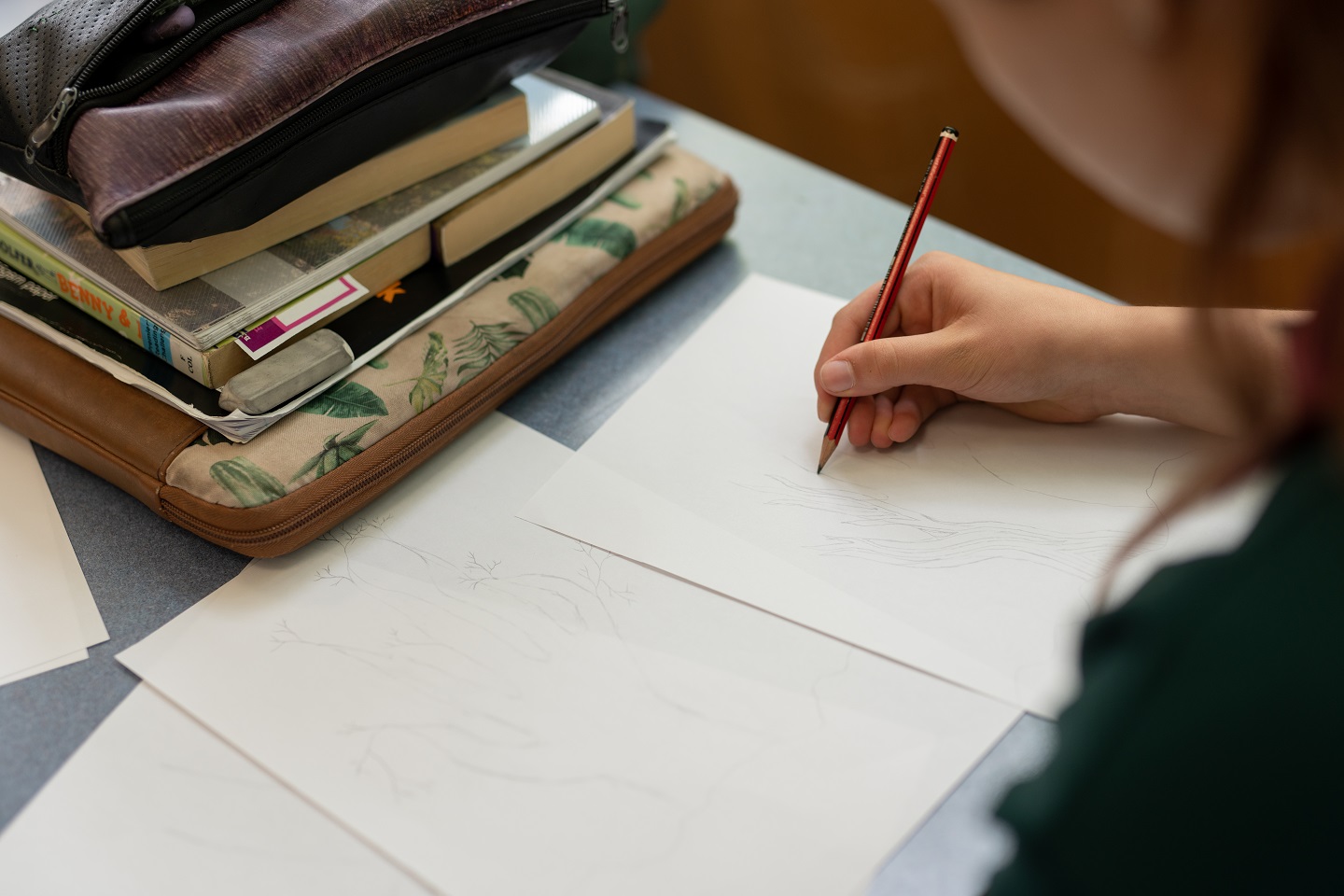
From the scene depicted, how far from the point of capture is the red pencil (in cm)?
65

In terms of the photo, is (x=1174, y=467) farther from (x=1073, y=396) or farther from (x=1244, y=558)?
(x=1244, y=558)

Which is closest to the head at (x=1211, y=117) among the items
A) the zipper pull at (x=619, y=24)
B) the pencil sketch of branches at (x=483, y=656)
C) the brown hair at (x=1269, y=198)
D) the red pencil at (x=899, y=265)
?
the brown hair at (x=1269, y=198)

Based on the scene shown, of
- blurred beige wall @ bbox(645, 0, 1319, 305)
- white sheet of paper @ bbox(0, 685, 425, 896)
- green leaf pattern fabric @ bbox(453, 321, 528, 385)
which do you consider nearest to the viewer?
white sheet of paper @ bbox(0, 685, 425, 896)

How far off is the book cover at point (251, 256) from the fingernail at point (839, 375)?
286 millimetres

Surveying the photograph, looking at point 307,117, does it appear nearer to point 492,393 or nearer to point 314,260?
point 314,260

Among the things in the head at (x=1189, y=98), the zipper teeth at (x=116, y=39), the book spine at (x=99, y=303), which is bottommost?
the book spine at (x=99, y=303)

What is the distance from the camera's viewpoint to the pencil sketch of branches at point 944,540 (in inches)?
23.6

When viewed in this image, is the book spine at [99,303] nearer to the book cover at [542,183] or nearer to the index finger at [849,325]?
the book cover at [542,183]

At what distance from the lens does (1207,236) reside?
351 millimetres

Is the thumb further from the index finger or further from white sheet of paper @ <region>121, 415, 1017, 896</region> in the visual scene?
white sheet of paper @ <region>121, 415, 1017, 896</region>

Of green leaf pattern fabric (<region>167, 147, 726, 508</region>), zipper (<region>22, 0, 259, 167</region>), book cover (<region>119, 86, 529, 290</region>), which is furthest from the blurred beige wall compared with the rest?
zipper (<region>22, 0, 259, 167</region>)

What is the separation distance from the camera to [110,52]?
57cm

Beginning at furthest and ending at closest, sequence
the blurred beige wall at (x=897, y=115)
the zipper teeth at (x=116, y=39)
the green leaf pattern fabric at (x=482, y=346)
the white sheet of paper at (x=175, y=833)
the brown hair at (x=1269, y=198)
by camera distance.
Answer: the blurred beige wall at (x=897, y=115), the green leaf pattern fabric at (x=482, y=346), the zipper teeth at (x=116, y=39), the white sheet of paper at (x=175, y=833), the brown hair at (x=1269, y=198)

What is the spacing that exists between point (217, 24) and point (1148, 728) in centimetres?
60
